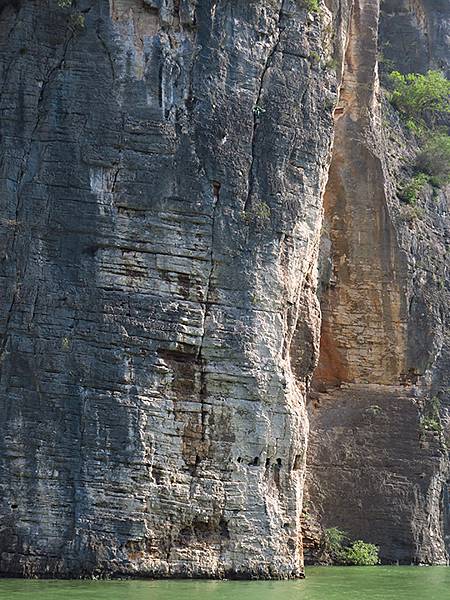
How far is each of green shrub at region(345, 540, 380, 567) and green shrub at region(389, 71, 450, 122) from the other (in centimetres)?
1138

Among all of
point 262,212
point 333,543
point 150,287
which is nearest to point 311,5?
point 262,212

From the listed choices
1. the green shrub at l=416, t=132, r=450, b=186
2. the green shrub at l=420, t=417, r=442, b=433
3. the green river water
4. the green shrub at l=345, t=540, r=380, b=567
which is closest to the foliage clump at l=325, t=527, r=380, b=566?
the green shrub at l=345, t=540, r=380, b=567

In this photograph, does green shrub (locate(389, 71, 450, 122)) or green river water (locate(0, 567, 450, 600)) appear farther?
green shrub (locate(389, 71, 450, 122))

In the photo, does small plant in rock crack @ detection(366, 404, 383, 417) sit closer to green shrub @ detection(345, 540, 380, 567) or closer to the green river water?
green shrub @ detection(345, 540, 380, 567)

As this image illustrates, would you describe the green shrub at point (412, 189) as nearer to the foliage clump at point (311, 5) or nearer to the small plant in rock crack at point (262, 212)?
the foliage clump at point (311, 5)

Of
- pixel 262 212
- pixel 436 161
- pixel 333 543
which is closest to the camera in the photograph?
pixel 262 212

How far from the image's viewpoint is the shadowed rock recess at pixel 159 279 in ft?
54.8

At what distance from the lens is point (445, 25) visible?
100 feet

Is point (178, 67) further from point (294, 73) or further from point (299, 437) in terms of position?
point (299, 437)

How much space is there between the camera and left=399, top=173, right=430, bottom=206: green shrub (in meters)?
25.3

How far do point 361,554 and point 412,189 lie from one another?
830 centimetres

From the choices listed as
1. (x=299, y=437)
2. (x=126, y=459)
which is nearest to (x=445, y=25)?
(x=299, y=437)

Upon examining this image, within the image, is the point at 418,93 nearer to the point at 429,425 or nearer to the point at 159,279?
the point at 429,425

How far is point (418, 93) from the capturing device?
2838 centimetres
